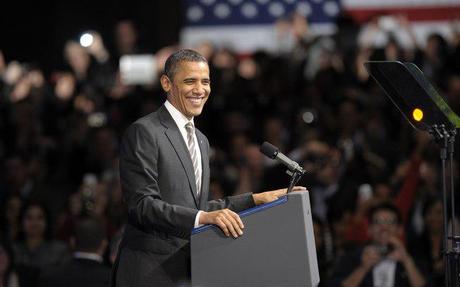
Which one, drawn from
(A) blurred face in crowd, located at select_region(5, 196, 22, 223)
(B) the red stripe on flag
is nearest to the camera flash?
(B) the red stripe on flag

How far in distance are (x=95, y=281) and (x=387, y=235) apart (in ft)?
6.92

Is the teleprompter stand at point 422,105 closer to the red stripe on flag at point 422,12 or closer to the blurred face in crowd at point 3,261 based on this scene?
the blurred face in crowd at point 3,261

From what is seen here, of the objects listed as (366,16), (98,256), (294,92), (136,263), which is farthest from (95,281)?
(366,16)

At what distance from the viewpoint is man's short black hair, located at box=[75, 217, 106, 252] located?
794 cm

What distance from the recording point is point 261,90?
12.8 metres

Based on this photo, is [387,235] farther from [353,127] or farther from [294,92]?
[294,92]

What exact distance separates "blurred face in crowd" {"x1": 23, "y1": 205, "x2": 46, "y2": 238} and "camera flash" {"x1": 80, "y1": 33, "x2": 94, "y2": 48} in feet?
16.6

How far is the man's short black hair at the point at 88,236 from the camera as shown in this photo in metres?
7.94

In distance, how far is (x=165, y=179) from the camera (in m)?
4.89

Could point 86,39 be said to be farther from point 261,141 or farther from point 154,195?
point 154,195

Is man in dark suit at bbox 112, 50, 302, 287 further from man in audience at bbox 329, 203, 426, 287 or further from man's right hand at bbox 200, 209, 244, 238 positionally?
man in audience at bbox 329, 203, 426, 287

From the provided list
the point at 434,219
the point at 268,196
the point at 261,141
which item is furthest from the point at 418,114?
the point at 261,141

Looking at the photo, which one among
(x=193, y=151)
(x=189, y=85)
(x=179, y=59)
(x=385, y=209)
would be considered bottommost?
(x=385, y=209)

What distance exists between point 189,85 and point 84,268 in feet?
10.4
